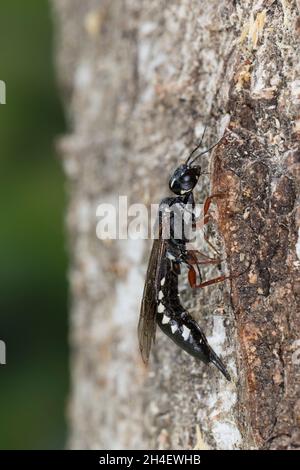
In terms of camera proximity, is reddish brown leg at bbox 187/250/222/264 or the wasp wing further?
the wasp wing

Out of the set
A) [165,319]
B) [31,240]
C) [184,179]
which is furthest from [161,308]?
[31,240]

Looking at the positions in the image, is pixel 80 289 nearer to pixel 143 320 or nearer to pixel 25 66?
pixel 143 320

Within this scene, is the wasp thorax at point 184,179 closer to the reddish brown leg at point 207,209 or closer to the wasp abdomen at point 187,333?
the reddish brown leg at point 207,209

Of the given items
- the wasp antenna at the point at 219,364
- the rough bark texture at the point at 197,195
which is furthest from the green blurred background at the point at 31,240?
the wasp antenna at the point at 219,364

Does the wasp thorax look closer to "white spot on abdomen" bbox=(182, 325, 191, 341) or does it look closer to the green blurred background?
"white spot on abdomen" bbox=(182, 325, 191, 341)

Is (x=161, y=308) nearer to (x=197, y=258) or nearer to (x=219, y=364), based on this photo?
(x=197, y=258)

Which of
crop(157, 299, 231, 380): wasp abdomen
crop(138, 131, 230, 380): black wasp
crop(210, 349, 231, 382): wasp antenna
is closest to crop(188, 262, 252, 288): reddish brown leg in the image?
crop(138, 131, 230, 380): black wasp
